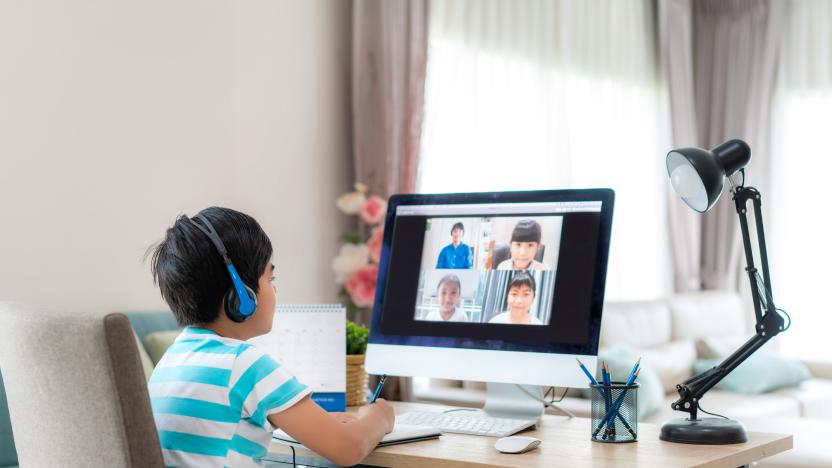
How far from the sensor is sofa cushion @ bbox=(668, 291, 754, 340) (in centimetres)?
485

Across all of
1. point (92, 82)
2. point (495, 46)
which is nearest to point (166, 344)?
Answer: point (92, 82)

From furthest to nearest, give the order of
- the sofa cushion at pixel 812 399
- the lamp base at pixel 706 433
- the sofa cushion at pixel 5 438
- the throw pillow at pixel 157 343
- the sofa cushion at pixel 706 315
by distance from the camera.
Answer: the sofa cushion at pixel 706 315
the sofa cushion at pixel 812 399
the throw pillow at pixel 157 343
the sofa cushion at pixel 5 438
the lamp base at pixel 706 433

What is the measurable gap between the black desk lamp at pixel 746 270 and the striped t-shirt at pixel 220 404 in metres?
0.69

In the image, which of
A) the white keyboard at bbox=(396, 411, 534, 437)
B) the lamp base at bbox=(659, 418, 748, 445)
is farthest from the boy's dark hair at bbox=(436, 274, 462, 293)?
the lamp base at bbox=(659, 418, 748, 445)

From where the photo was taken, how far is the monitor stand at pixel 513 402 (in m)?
1.82

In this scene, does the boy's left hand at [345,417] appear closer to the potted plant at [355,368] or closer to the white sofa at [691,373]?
the potted plant at [355,368]

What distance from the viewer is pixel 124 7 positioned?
2.98m

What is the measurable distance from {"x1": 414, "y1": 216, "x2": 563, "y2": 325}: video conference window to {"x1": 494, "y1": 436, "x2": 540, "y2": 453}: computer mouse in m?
0.30

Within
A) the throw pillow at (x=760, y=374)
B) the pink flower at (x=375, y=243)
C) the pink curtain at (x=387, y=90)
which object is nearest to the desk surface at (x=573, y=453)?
the pink flower at (x=375, y=243)

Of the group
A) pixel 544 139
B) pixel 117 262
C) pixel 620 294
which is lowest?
pixel 620 294

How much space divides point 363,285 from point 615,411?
6.36ft

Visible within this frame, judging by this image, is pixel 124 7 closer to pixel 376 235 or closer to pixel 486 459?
pixel 376 235

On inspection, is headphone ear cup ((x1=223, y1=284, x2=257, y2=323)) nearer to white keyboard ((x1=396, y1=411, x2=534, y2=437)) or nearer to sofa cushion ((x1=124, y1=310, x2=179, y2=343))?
white keyboard ((x1=396, y1=411, x2=534, y2=437))

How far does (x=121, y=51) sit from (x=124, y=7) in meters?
0.14
